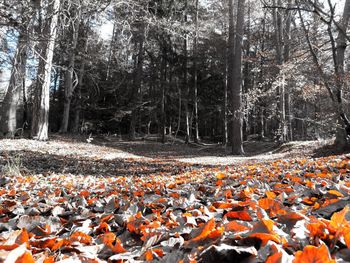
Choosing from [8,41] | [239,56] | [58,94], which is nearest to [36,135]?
[8,41]

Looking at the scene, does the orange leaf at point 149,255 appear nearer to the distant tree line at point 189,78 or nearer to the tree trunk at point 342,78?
the tree trunk at point 342,78

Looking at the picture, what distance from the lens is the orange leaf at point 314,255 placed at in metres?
0.72

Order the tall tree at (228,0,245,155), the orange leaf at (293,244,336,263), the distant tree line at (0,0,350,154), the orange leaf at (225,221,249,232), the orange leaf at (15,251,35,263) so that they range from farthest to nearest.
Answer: the tall tree at (228,0,245,155), the distant tree line at (0,0,350,154), the orange leaf at (225,221,249,232), the orange leaf at (15,251,35,263), the orange leaf at (293,244,336,263)

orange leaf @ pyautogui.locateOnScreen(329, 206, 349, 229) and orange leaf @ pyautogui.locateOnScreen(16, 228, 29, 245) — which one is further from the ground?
orange leaf @ pyautogui.locateOnScreen(329, 206, 349, 229)

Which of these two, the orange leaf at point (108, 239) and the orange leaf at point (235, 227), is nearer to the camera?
the orange leaf at point (235, 227)

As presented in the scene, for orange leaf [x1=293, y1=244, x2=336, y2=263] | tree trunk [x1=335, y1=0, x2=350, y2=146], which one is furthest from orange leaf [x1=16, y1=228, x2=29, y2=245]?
tree trunk [x1=335, y1=0, x2=350, y2=146]

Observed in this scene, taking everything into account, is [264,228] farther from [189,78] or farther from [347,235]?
[189,78]

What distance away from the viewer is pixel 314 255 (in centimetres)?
73

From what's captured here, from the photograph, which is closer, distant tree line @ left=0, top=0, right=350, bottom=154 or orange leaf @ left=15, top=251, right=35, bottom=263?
orange leaf @ left=15, top=251, right=35, bottom=263

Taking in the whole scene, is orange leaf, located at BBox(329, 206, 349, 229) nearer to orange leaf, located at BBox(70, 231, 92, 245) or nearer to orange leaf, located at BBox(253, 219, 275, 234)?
orange leaf, located at BBox(253, 219, 275, 234)

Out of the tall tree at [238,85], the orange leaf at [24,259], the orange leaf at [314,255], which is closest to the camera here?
the orange leaf at [314,255]

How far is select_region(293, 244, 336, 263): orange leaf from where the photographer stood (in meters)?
0.72

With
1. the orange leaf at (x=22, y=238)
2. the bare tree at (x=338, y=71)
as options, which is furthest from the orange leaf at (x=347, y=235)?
the bare tree at (x=338, y=71)

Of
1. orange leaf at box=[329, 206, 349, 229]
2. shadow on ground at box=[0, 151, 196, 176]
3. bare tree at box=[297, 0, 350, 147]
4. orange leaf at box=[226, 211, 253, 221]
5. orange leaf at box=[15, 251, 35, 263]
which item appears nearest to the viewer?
orange leaf at box=[15, 251, 35, 263]
